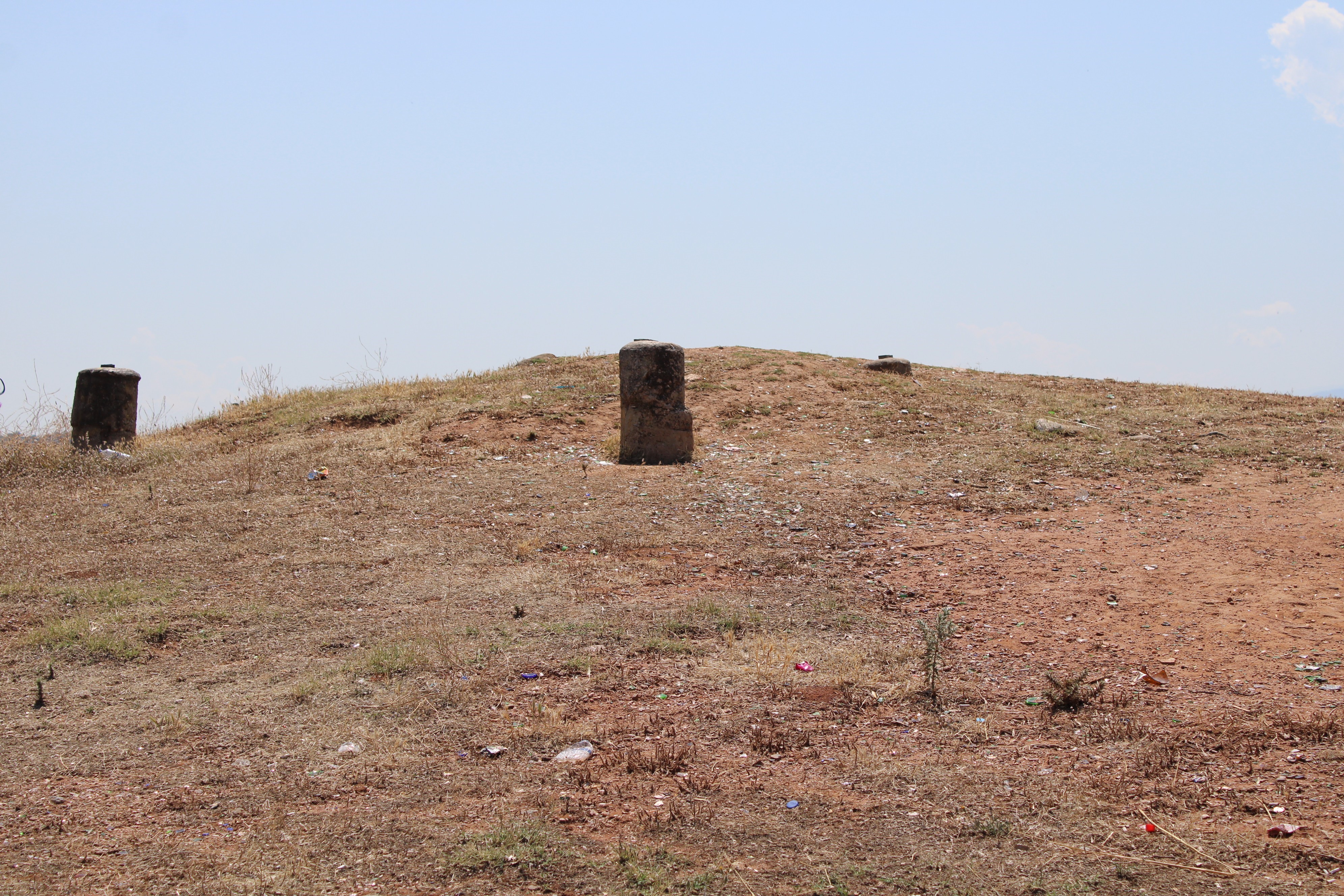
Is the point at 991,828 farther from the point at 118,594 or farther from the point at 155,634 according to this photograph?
the point at 118,594

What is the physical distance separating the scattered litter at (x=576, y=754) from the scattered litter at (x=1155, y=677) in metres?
2.62

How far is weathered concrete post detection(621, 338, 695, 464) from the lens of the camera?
947 centimetres

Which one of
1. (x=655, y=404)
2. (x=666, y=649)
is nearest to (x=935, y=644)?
(x=666, y=649)

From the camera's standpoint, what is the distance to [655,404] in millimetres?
9500

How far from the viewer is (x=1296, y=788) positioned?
11.1ft

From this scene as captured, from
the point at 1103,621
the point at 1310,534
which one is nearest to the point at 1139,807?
the point at 1103,621

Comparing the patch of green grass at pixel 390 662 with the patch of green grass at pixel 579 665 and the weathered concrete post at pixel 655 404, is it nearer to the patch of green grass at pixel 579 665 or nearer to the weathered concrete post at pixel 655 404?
the patch of green grass at pixel 579 665

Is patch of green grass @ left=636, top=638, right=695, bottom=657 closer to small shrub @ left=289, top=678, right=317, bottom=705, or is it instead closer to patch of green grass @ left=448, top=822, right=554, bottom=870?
small shrub @ left=289, top=678, right=317, bottom=705

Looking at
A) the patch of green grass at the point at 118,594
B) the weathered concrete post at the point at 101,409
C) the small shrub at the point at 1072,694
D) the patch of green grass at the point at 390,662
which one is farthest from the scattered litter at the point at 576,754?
the weathered concrete post at the point at 101,409

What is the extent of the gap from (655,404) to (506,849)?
6.58m

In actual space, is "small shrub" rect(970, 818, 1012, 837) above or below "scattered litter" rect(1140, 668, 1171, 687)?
below

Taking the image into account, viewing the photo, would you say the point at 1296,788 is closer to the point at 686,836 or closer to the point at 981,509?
the point at 686,836

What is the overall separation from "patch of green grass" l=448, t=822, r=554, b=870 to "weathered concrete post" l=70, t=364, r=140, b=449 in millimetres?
9445

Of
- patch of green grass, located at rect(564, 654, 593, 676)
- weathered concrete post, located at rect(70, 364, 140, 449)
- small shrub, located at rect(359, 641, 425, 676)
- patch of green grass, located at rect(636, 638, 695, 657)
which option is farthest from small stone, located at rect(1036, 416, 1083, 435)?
weathered concrete post, located at rect(70, 364, 140, 449)
